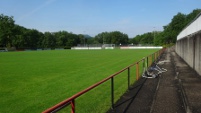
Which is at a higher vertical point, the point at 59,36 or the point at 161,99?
the point at 59,36

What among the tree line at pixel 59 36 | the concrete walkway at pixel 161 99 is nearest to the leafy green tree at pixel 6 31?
the tree line at pixel 59 36

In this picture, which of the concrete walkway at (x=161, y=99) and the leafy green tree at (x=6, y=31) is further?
the leafy green tree at (x=6, y=31)

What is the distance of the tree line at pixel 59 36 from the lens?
107438 millimetres

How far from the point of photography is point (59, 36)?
14112 cm

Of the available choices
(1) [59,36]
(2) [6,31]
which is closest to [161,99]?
(2) [6,31]

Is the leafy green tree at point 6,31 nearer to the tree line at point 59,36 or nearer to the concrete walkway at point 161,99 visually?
the tree line at point 59,36

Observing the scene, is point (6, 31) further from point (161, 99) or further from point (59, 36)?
point (161, 99)

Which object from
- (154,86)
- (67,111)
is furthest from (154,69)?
(67,111)

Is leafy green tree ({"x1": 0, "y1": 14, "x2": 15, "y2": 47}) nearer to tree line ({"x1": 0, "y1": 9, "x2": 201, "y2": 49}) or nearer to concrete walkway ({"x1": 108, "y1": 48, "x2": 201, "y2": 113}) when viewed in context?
tree line ({"x1": 0, "y1": 9, "x2": 201, "y2": 49})

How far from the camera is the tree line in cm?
10744

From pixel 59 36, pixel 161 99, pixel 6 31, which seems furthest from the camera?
pixel 59 36

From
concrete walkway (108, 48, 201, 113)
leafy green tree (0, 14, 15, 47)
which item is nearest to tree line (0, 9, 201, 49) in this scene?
leafy green tree (0, 14, 15, 47)

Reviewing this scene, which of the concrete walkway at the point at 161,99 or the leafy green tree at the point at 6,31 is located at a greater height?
the leafy green tree at the point at 6,31

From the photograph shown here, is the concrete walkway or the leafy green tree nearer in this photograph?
the concrete walkway
